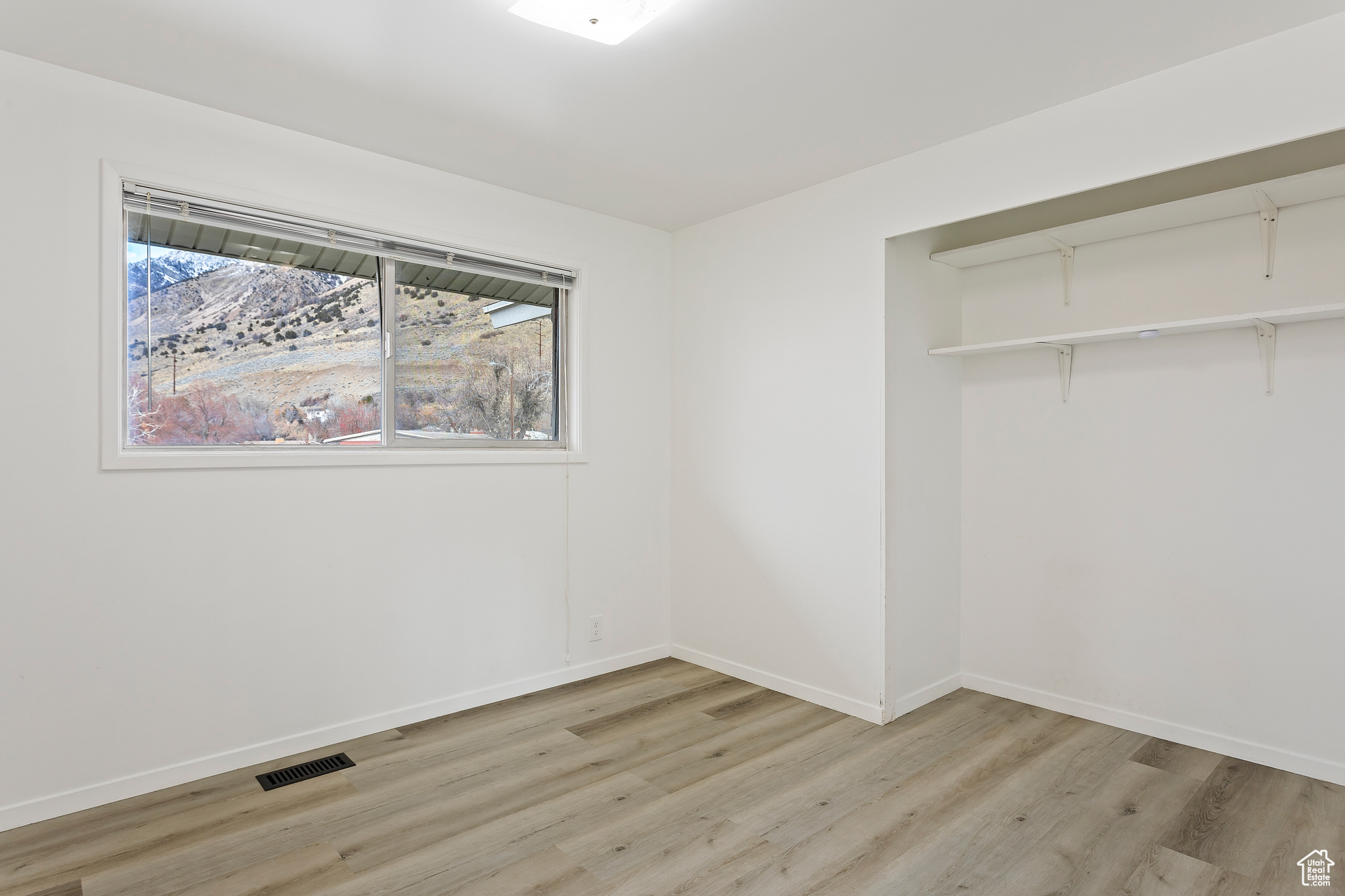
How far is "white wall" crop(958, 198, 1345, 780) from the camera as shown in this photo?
2639 millimetres

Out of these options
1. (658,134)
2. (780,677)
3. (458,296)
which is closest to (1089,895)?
(780,677)

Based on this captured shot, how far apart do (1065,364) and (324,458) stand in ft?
10.7

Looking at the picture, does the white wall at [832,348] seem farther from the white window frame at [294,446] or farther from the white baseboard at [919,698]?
the white window frame at [294,446]

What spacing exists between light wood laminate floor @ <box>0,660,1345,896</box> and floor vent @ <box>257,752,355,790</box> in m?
0.05

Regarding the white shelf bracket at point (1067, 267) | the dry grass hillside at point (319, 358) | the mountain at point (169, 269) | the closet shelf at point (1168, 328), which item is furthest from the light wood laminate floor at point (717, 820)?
the white shelf bracket at point (1067, 267)

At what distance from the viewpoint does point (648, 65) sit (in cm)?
240

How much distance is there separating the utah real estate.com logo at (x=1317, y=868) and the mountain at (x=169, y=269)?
4139 mm

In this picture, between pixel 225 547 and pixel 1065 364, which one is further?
pixel 1065 364

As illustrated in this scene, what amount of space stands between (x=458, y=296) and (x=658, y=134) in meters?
1.26

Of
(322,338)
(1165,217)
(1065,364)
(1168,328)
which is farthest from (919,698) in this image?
(322,338)

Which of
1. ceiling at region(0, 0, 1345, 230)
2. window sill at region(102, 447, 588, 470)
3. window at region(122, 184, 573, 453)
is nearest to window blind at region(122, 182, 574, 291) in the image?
window at region(122, 184, 573, 453)

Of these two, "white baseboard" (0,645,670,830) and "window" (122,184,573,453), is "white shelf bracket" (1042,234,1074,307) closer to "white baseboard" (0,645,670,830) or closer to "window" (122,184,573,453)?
"window" (122,184,573,453)

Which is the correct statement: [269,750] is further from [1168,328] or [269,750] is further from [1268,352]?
[1268,352]

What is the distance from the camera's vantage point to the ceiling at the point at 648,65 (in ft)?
6.92
